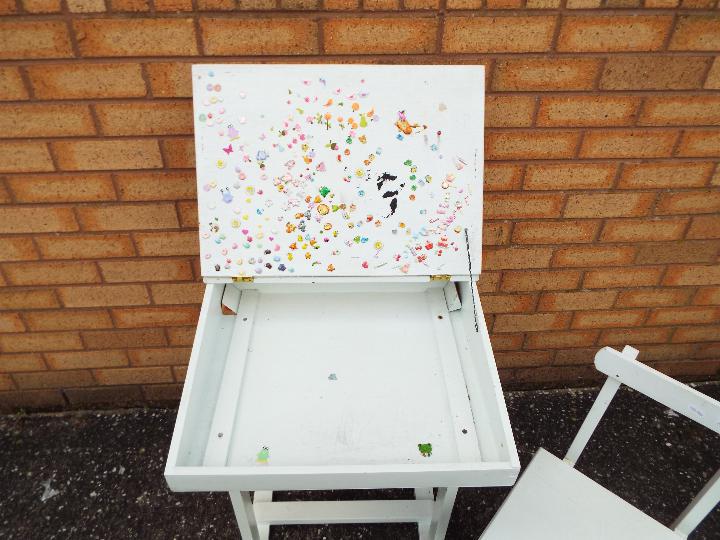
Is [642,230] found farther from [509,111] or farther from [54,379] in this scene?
[54,379]

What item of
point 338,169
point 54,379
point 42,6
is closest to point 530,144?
point 338,169

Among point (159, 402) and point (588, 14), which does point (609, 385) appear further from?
point (159, 402)

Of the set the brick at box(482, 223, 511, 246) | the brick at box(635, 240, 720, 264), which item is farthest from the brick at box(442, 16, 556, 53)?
the brick at box(635, 240, 720, 264)

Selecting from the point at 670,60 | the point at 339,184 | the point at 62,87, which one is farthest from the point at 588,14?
the point at 62,87

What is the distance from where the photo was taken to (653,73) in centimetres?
151

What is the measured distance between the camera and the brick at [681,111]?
1.56 metres

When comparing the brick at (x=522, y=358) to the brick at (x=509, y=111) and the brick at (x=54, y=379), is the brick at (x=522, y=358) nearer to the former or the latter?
the brick at (x=509, y=111)

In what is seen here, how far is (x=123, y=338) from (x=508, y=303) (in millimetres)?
1565

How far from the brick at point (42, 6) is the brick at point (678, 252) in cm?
205

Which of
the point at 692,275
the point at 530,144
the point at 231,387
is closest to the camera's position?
the point at 231,387

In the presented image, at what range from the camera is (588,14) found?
141 centimetres

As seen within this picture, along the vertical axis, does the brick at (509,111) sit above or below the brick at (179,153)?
above

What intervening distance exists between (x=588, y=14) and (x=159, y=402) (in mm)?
2177

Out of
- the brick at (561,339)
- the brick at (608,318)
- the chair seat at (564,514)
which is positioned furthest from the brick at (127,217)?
the brick at (608,318)
